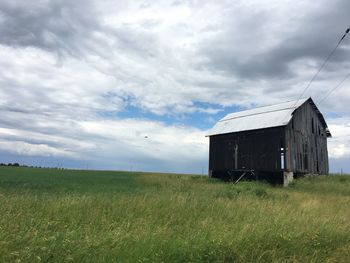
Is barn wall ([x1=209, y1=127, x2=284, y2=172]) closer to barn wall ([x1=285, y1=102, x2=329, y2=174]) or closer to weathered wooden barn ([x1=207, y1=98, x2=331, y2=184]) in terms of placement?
weathered wooden barn ([x1=207, y1=98, x2=331, y2=184])

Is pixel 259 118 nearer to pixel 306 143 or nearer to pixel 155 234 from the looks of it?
pixel 306 143

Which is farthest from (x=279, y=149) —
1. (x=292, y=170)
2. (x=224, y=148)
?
(x=224, y=148)

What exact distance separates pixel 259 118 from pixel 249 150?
3.67 m

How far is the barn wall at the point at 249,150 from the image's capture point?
33.5 metres

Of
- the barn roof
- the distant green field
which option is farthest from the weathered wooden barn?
the distant green field

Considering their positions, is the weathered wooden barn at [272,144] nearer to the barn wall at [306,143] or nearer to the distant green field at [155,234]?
the barn wall at [306,143]

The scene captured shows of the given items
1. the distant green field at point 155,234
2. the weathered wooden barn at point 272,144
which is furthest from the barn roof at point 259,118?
the distant green field at point 155,234

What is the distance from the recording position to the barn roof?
34.0 metres

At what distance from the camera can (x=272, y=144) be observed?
110ft

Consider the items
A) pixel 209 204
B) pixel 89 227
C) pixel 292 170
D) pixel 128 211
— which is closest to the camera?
pixel 89 227

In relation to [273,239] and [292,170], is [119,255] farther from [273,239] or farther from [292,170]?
[292,170]

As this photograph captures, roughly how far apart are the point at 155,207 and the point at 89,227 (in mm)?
3272

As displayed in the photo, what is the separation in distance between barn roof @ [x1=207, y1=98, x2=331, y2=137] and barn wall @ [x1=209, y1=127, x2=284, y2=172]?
55 centimetres

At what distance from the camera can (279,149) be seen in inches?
1304
